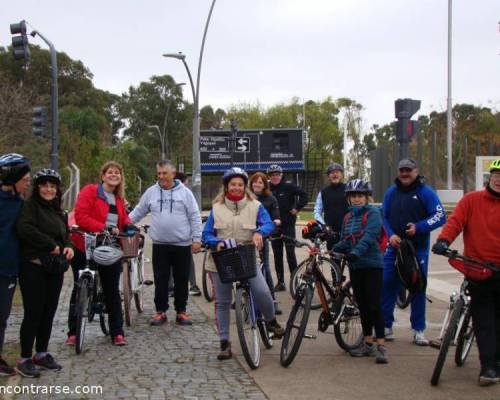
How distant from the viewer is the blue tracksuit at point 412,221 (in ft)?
25.6

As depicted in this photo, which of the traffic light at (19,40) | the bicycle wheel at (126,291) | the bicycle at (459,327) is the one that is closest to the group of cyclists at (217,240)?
the bicycle at (459,327)

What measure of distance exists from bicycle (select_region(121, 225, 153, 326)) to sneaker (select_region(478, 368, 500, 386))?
3766 mm

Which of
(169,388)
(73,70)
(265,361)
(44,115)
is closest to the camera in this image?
(169,388)

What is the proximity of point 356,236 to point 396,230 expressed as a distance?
86 centimetres

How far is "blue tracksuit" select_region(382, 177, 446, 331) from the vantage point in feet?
25.6

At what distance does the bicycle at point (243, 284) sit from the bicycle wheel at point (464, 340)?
67.3 inches

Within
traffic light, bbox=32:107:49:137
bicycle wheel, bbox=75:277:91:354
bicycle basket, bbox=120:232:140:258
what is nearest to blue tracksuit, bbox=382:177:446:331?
bicycle basket, bbox=120:232:140:258

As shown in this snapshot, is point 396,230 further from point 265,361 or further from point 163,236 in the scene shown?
point 163,236

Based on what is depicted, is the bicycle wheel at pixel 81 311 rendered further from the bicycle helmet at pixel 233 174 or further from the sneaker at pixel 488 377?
the sneaker at pixel 488 377

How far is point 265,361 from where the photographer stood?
275 inches

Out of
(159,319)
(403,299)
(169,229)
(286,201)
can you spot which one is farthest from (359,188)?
(286,201)

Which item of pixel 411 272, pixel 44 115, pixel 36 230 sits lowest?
pixel 411 272

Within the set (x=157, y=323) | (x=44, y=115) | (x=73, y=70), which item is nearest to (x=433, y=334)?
(x=157, y=323)

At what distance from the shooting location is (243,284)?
23.0ft
